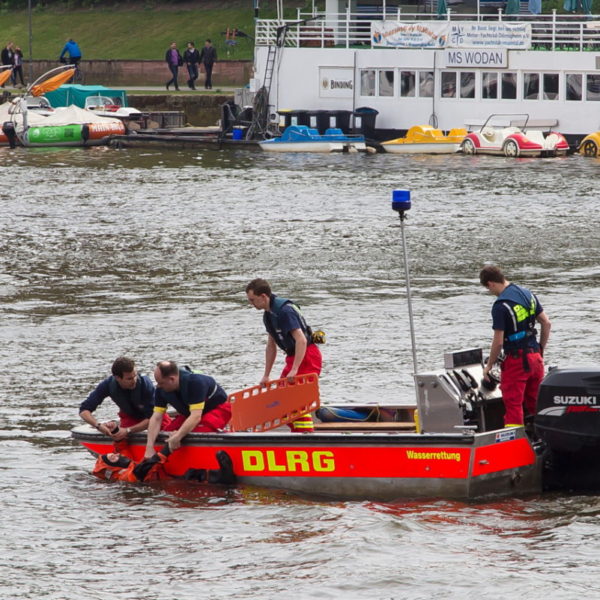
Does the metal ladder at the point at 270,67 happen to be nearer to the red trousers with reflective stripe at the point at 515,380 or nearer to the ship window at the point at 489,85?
the ship window at the point at 489,85

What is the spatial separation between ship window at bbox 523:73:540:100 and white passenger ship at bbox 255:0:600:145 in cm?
3

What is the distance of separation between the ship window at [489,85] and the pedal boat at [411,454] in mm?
36797

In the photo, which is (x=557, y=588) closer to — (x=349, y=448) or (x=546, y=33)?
(x=349, y=448)

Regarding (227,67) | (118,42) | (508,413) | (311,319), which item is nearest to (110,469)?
(508,413)

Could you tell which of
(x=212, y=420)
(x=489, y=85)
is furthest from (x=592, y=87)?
(x=212, y=420)

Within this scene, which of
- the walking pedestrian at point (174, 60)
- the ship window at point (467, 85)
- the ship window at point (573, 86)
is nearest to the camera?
the ship window at point (573, 86)

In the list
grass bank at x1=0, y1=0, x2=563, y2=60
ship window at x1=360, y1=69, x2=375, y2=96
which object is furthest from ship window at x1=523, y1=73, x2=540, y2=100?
grass bank at x1=0, y1=0, x2=563, y2=60

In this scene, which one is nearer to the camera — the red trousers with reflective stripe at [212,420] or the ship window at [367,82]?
the red trousers with reflective stripe at [212,420]

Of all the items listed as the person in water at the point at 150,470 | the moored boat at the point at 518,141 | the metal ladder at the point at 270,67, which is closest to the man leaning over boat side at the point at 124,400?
the person in water at the point at 150,470

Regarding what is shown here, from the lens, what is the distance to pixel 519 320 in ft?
37.6

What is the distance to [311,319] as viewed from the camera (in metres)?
20.2

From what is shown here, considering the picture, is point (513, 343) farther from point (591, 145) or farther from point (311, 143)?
point (311, 143)

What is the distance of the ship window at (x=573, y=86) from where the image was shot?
4641 centimetres

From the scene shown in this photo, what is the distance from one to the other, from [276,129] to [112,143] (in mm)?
5943
